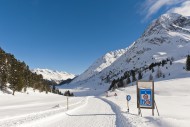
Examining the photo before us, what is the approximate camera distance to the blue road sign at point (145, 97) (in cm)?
2320

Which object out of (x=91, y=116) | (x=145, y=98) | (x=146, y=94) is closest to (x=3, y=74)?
(x=91, y=116)

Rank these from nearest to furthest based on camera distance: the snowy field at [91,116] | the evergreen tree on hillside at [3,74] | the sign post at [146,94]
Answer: the snowy field at [91,116]
the sign post at [146,94]
the evergreen tree on hillside at [3,74]

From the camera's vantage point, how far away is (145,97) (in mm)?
23516

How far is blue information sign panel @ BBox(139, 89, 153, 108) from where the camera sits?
23.2 meters

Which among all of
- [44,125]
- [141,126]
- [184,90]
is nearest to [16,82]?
[184,90]

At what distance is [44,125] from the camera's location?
1830 centimetres

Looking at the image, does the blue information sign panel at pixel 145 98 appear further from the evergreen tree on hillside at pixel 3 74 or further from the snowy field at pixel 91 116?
the evergreen tree on hillside at pixel 3 74

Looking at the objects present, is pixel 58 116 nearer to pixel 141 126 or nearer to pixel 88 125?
pixel 88 125

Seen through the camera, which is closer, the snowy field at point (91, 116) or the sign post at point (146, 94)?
the snowy field at point (91, 116)

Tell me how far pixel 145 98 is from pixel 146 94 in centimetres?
43

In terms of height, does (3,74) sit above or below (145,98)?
above

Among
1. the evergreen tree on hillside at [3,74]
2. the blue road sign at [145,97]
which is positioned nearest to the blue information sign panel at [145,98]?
the blue road sign at [145,97]

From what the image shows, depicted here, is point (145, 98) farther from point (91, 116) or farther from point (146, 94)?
point (91, 116)

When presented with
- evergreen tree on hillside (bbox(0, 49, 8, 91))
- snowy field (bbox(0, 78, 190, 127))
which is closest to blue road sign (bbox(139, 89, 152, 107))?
snowy field (bbox(0, 78, 190, 127))
